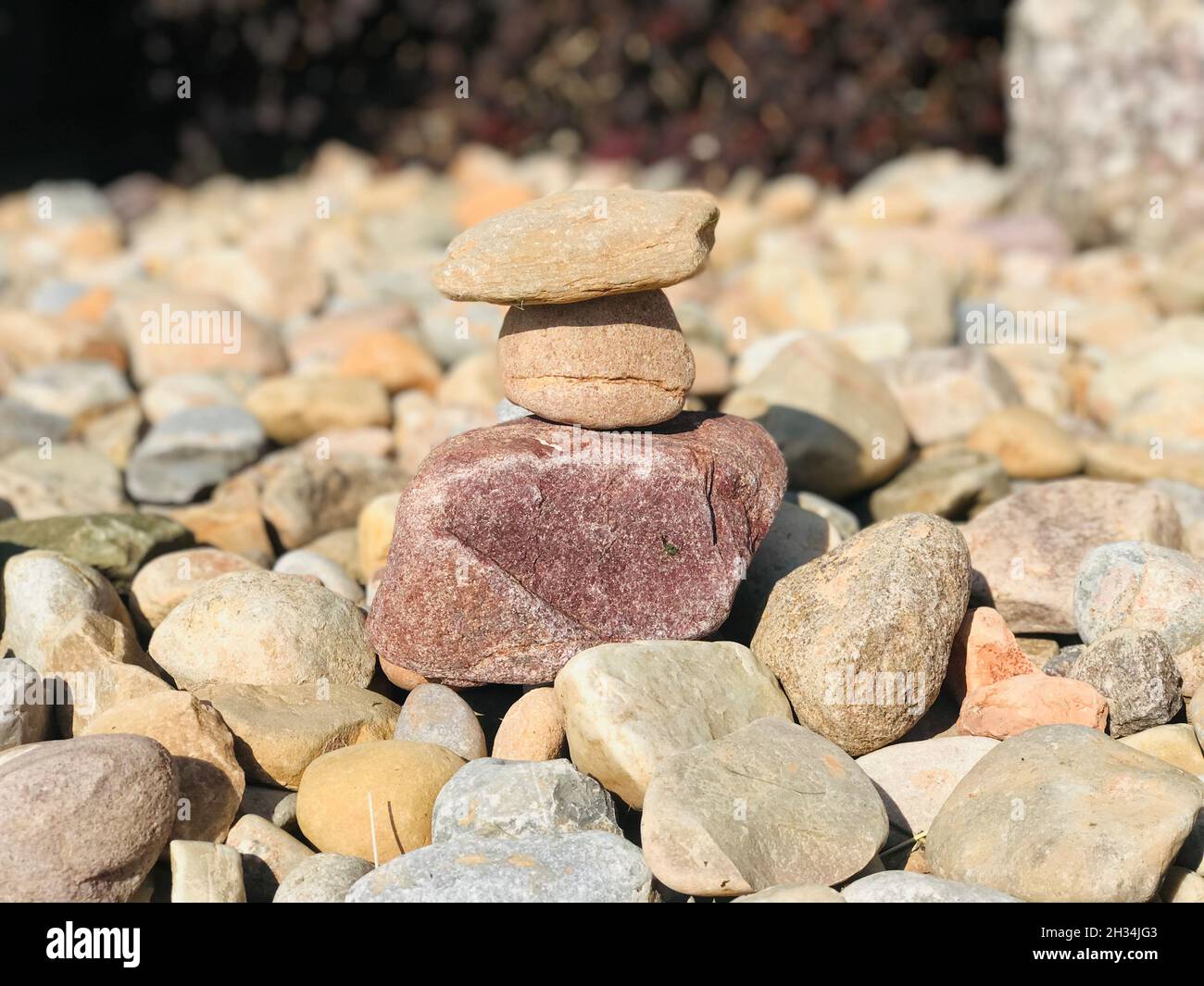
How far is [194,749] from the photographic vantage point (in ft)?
11.6

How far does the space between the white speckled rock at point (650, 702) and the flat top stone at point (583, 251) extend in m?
1.08

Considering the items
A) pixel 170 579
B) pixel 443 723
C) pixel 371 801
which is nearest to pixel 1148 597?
pixel 443 723

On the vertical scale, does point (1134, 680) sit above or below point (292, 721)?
above

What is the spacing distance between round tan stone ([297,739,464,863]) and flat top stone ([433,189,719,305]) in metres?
1.39

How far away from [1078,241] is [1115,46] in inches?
53.8

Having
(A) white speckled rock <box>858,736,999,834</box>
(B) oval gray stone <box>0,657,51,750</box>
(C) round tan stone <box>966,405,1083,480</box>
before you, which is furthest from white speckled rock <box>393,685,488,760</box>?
(C) round tan stone <box>966,405,1083,480</box>

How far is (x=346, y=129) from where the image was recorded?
12.4 meters

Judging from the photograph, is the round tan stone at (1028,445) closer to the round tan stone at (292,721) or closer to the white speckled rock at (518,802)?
the white speckled rock at (518,802)

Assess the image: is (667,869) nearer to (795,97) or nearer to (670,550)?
(670,550)

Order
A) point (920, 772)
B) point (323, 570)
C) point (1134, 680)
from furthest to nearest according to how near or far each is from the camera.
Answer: point (323, 570)
point (1134, 680)
point (920, 772)

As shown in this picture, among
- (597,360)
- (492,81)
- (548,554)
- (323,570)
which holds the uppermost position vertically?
(492,81)

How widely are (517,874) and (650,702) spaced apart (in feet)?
2.25

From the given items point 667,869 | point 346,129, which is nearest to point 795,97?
point 346,129

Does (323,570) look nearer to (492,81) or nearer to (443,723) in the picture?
(443,723)
